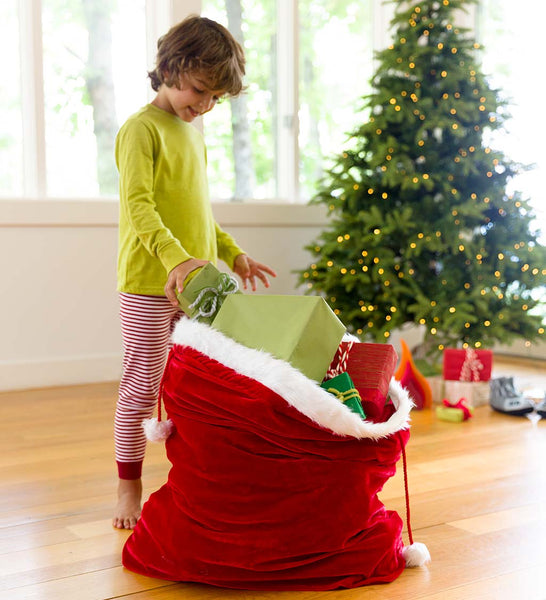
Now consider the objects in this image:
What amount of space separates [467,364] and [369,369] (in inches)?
70.7

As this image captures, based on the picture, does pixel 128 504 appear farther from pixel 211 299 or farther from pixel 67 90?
pixel 67 90

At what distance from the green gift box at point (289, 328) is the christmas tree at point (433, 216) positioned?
1989 mm

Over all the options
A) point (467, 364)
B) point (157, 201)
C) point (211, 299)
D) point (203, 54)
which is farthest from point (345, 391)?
point (467, 364)

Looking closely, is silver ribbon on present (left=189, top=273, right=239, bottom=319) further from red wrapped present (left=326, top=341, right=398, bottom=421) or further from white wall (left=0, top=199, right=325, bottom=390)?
white wall (left=0, top=199, right=325, bottom=390)

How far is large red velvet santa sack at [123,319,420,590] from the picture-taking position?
1435mm

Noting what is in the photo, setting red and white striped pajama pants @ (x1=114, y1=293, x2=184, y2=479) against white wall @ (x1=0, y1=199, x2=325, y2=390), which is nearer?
red and white striped pajama pants @ (x1=114, y1=293, x2=184, y2=479)

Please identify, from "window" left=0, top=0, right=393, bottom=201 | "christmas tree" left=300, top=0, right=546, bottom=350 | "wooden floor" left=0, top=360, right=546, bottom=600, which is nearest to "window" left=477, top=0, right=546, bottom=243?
"window" left=0, top=0, right=393, bottom=201

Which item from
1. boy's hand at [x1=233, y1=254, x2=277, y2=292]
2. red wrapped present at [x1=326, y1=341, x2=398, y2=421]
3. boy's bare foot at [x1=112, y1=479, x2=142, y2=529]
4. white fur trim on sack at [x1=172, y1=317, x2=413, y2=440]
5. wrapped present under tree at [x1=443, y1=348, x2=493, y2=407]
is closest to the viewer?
white fur trim on sack at [x1=172, y1=317, x2=413, y2=440]

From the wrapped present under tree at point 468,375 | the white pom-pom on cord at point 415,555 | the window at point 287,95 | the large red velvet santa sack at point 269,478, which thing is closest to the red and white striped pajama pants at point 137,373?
the large red velvet santa sack at point 269,478

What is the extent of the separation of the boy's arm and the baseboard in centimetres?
188

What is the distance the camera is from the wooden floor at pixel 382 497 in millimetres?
1490

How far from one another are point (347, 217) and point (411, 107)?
58 cm

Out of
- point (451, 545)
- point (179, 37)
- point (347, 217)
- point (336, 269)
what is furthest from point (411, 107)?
point (451, 545)

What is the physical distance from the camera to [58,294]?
142 inches
